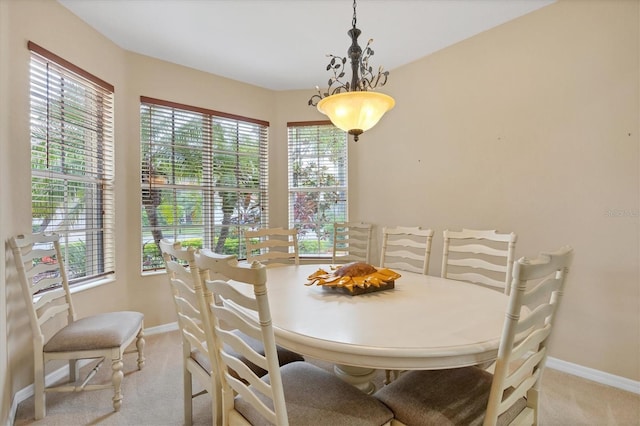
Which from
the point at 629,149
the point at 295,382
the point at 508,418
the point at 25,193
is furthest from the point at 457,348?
the point at 25,193

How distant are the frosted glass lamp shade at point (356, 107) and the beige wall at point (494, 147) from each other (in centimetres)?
136

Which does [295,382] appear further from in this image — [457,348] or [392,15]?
[392,15]

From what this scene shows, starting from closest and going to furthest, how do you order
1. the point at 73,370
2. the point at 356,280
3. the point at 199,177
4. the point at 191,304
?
the point at 191,304, the point at 356,280, the point at 73,370, the point at 199,177

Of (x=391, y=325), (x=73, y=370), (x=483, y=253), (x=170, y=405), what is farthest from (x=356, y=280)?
(x=73, y=370)

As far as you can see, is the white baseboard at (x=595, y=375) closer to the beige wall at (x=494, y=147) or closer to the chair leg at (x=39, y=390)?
the beige wall at (x=494, y=147)

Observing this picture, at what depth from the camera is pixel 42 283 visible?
1933 mm

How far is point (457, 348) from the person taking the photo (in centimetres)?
97

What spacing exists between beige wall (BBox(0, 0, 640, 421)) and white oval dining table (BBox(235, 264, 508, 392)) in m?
1.17

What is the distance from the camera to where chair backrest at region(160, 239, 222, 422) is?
3.82 feet

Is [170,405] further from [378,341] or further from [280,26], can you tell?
[280,26]

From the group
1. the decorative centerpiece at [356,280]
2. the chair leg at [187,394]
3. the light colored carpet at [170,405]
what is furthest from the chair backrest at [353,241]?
the chair leg at [187,394]

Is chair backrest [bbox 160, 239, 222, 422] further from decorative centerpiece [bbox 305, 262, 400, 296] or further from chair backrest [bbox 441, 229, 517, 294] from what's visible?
chair backrest [bbox 441, 229, 517, 294]

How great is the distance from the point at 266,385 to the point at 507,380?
0.75 m

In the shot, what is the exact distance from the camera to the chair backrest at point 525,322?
0.88 meters
